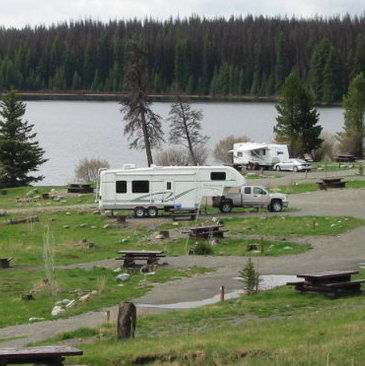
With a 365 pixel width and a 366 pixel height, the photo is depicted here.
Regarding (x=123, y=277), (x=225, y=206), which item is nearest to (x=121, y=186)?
(x=225, y=206)

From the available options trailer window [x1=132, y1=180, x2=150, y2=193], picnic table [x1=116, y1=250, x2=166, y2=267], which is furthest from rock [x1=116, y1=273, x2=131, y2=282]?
trailer window [x1=132, y1=180, x2=150, y2=193]

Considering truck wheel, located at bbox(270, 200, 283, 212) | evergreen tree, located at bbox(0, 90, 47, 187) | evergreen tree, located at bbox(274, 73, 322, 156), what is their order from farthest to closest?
evergreen tree, located at bbox(274, 73, 322, 156)
evergreen tree, located at bbox(0, 90, 47, 187)
truck wheel, located at bbox(270, 200, 283, 212)

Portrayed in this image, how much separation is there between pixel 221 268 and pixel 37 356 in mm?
15889

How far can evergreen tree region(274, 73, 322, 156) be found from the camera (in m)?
76.7

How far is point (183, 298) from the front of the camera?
25.2m

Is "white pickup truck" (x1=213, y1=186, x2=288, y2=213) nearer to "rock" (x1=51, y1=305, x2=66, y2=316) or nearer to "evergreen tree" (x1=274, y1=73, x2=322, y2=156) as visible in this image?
"rock" (x1=51, y1=305, x2=66, y2=316)

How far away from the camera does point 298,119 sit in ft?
255

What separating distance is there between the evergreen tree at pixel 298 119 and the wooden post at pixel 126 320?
58943mm

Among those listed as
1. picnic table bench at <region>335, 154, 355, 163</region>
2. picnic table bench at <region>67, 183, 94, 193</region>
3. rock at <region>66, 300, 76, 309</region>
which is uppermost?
picnic table bench at <region>335, 154, 355, 163</region>

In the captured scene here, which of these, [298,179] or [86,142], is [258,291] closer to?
[298,179]

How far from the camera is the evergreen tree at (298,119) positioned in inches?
3019

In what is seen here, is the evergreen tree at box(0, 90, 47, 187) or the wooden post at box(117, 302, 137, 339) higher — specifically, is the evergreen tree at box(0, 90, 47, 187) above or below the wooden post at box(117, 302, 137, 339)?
above

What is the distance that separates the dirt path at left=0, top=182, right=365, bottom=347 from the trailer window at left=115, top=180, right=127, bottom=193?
8.37 m

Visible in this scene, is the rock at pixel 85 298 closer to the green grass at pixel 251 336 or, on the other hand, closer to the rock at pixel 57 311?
the rock at pixel 57 311
